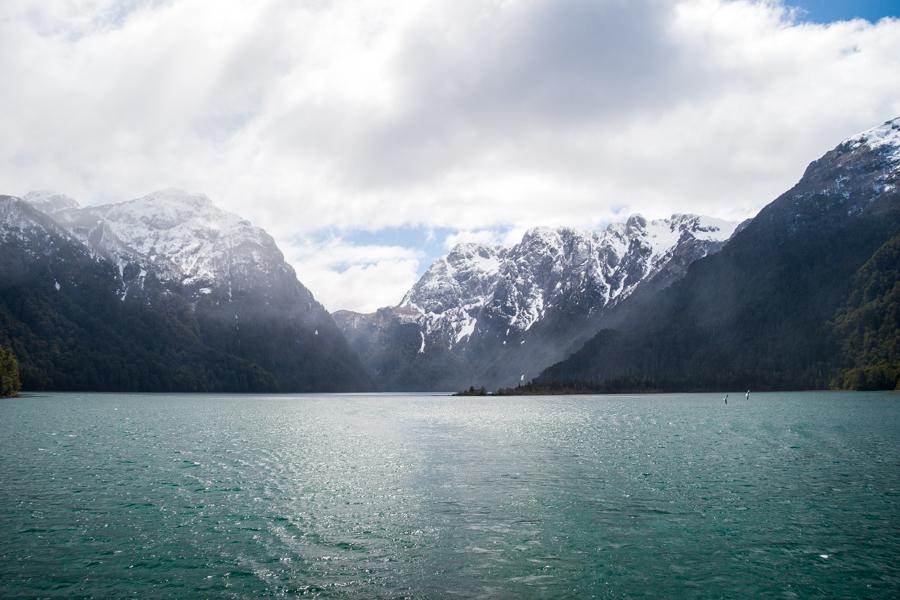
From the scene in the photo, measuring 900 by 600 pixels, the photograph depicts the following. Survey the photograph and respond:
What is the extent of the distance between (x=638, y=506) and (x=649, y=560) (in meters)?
13.1

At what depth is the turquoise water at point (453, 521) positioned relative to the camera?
29.5 m

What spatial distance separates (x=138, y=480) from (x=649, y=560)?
149ft

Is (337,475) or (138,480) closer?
(138,480)

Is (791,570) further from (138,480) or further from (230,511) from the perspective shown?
(138,480)

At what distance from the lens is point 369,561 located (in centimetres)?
3284

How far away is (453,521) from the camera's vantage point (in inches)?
1633

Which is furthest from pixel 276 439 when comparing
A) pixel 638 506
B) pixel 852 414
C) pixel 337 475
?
pixel 852 414

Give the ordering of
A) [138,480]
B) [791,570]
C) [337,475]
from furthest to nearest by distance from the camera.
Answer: [337,475] < [138,480] < [791,570]

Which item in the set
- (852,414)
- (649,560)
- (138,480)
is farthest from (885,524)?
(852,414)

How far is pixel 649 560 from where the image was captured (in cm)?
3281

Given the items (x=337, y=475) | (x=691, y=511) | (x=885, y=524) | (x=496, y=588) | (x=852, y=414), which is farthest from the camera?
(x=852, y=414)

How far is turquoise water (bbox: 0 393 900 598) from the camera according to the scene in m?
29.5

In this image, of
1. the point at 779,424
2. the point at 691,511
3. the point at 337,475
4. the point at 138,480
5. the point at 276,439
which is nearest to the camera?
the point at 691,511

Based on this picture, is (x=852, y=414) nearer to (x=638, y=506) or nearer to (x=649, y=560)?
(x=638, y=506)
